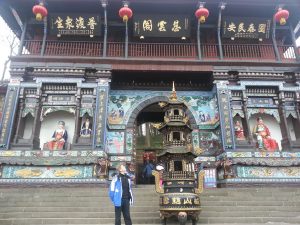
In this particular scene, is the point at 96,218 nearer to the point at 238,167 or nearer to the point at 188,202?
the point at 188,202

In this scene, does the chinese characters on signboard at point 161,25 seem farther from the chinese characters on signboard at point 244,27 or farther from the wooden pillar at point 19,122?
the wooden pillar at point 19,122

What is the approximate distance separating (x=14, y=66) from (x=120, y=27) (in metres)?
4.65

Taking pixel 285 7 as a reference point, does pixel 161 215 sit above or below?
below

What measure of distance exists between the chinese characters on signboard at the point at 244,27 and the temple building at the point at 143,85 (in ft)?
0.13

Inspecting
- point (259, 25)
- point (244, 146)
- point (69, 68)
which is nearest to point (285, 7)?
point (259, 25)

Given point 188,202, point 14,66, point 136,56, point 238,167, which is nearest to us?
point 188,202

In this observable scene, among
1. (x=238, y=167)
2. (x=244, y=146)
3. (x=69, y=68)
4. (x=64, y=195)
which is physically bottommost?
Answer: (x=64, y=195)

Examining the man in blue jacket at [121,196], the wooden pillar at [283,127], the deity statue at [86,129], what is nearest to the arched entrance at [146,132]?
the deity statue at [86,129]

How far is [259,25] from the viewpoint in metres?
11.9

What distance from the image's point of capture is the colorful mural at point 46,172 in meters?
9.41

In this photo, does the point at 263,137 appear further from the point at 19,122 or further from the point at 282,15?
the point at 19,122

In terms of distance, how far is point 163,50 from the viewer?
12078 millimetres

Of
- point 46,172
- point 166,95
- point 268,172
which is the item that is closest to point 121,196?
point 46,172

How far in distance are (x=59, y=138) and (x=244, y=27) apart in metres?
8.72
